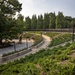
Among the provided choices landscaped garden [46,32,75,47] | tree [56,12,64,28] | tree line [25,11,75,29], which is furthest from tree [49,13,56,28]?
landscaped garden [46,32,75,47]

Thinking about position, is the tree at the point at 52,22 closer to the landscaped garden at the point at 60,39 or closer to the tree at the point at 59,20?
the tree at the point at 59,20

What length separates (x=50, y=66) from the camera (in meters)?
11.7

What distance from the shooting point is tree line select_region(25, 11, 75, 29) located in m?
63.4

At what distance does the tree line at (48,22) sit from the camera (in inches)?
2498

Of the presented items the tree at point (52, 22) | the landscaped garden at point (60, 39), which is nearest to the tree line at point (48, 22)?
the tree at point (52, 22)

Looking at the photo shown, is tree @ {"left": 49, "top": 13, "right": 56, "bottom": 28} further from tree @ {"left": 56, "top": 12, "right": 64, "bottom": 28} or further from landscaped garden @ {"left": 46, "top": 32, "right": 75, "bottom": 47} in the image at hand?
landscaped garden @ {"left": 46, "top": 32, "right": 75, "bottom": 47}

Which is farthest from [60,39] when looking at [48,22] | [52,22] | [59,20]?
[48,22]

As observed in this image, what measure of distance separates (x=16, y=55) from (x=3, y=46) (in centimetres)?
973

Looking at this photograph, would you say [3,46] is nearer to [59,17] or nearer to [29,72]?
[29,72]

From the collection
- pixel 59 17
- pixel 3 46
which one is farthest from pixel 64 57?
pixel 59 17

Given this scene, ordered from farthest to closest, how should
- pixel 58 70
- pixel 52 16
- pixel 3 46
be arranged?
pixel 52 16 → pixel 3 46 → pixel 58 70

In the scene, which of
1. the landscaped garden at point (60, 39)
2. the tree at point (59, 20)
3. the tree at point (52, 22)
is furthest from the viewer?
the tree at point (52, 22)

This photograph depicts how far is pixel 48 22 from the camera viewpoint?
228 ft

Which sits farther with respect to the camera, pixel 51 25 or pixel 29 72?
pixel 51 25
